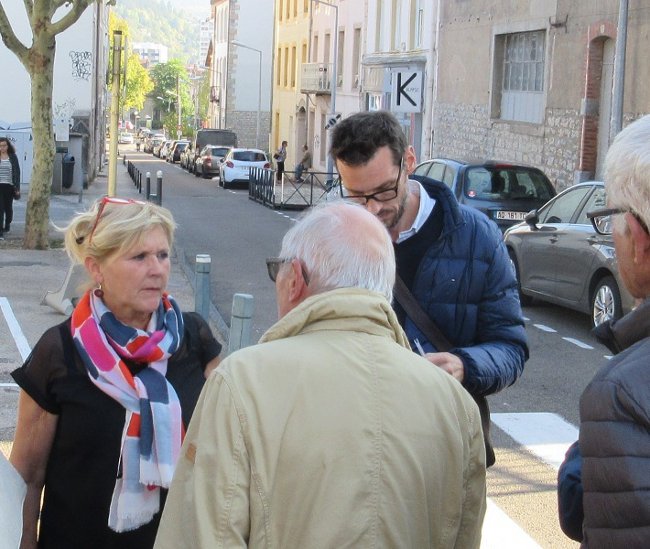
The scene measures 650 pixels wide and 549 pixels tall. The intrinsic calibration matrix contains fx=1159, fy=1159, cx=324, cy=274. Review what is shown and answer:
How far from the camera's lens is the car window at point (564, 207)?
1299 centimetres

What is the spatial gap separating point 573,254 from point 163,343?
31.1 ft

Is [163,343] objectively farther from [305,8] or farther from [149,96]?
[149,96]

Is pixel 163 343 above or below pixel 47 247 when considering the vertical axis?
above

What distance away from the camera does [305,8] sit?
57.5 meters

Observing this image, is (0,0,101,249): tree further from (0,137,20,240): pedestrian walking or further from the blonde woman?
the blonde woman

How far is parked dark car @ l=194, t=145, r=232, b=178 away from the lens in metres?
54.8

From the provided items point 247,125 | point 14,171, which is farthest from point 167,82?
point 14,171

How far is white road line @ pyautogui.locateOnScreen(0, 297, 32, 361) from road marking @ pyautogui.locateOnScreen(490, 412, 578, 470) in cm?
398

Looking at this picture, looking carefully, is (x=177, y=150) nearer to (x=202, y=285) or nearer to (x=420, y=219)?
(x=202, y=285)

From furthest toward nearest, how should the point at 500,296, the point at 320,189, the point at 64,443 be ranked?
A: the point at 320,189
the point at 500,296
the point at 64,443

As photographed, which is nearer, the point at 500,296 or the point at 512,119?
the point at 500,296

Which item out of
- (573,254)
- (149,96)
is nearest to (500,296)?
(573,254)

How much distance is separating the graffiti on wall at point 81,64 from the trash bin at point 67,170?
8.05 metres

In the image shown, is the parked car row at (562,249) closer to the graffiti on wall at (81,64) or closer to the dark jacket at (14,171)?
the dark jacket at (14,171)
